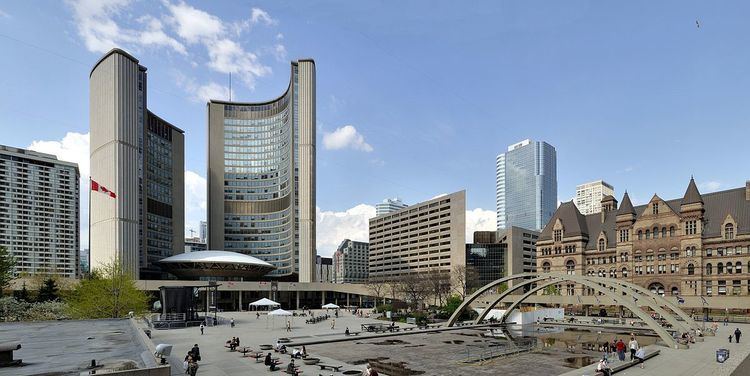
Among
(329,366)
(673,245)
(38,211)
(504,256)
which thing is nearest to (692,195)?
(673,245)

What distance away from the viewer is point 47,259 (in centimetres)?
16675

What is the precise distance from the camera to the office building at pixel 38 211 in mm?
158750

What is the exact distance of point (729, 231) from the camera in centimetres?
8012

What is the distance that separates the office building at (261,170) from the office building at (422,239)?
137ft

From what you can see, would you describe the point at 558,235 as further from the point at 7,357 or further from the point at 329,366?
the point at 7,357

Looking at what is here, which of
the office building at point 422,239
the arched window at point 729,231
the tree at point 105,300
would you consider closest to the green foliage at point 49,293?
the tree at point 105,300

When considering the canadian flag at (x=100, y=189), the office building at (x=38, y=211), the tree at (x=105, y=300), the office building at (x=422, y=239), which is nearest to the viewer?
the tree at (x=105, y=300)

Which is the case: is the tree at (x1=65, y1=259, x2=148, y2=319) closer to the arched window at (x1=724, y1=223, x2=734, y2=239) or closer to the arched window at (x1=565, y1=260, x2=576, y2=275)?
the arched window at (x1=565, y1=260, x2=576, y2=275)

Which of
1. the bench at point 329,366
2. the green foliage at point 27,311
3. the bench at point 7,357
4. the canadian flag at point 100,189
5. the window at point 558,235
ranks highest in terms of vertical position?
the canadian flag at point 100,189

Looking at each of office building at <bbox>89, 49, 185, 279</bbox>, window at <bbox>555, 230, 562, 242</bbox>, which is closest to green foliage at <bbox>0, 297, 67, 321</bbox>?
office building at <bbox>89, 49, 185, 279</bbox>

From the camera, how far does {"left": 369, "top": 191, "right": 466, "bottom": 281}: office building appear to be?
148 m

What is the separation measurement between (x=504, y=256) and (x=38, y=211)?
176 metres

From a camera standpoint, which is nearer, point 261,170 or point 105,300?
point 105,300

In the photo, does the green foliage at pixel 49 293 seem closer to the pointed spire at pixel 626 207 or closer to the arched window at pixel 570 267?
the arched window at pixel 570 267
